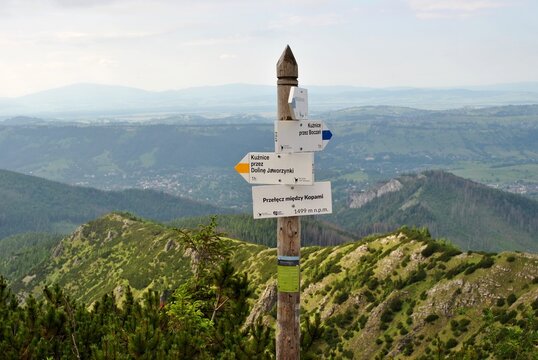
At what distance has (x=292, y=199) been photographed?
13.4 metres

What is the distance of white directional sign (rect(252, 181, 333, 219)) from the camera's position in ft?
43.9

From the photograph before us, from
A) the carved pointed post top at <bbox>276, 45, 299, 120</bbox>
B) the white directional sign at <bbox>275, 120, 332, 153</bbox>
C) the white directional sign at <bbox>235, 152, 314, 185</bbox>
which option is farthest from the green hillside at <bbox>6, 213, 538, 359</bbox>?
the carved pointed post top at <bbox>276, 45, 299, 120</bbox>

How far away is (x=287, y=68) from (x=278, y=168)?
243 centimetres

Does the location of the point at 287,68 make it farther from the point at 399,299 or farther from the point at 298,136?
the point at 399,299

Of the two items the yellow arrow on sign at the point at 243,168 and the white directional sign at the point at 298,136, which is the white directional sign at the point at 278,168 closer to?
the yellow arrow on sign at the point at 243,168

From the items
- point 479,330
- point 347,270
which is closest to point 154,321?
point 479,330

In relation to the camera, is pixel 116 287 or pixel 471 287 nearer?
pixel 471 287

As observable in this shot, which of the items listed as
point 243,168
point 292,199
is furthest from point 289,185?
point 243,168

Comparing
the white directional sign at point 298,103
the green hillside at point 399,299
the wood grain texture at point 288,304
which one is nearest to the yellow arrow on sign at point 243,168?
the wood grain texture at point 288,304

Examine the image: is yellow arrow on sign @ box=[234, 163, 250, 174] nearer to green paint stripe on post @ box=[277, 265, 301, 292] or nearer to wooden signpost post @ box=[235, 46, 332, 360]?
wooden signpost post @ box=[235, 46, 332, 360]

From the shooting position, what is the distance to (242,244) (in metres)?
165

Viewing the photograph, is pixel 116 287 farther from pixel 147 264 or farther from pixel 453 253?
pixel 453 253

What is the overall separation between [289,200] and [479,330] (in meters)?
58.8

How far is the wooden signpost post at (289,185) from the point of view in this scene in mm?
13125
